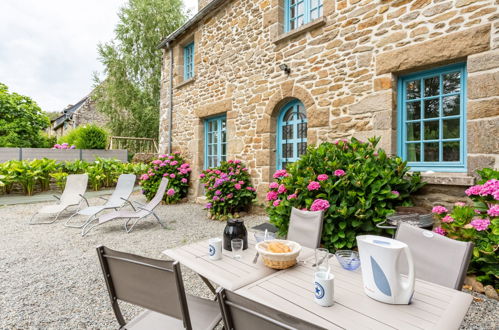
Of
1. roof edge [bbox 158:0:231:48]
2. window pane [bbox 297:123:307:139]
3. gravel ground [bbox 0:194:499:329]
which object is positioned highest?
roof edge [bbox 158:0:231:48]

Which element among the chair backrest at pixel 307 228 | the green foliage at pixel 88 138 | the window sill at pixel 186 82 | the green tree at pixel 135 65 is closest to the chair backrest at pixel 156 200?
the chair backrest at pixel 307 228

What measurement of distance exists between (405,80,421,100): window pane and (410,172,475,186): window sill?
3.56 ft

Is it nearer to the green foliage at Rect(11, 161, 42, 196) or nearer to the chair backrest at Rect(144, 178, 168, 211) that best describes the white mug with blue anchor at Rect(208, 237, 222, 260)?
the chair backrest at Rect(144, 178, 168, 211)

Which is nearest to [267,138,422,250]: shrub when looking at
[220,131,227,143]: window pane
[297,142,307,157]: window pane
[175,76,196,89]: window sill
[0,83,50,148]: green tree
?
[297,142,307,157]: window pane

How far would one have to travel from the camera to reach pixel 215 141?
711 centimetres

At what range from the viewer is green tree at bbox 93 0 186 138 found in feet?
44.4

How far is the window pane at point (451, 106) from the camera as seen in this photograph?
3.30 metres

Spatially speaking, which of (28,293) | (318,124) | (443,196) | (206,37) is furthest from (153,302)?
(206,37)

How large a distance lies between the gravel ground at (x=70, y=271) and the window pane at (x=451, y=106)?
2140mm

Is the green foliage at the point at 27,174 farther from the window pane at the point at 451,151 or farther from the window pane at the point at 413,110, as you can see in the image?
the window pane at the point at 451,151

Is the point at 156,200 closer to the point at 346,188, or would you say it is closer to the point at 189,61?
the point at 346,188

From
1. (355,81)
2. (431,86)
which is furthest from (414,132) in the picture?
(355,81)

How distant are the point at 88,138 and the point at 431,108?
38.0ft

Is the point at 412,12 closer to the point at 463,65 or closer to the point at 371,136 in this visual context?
the point at 463,65
